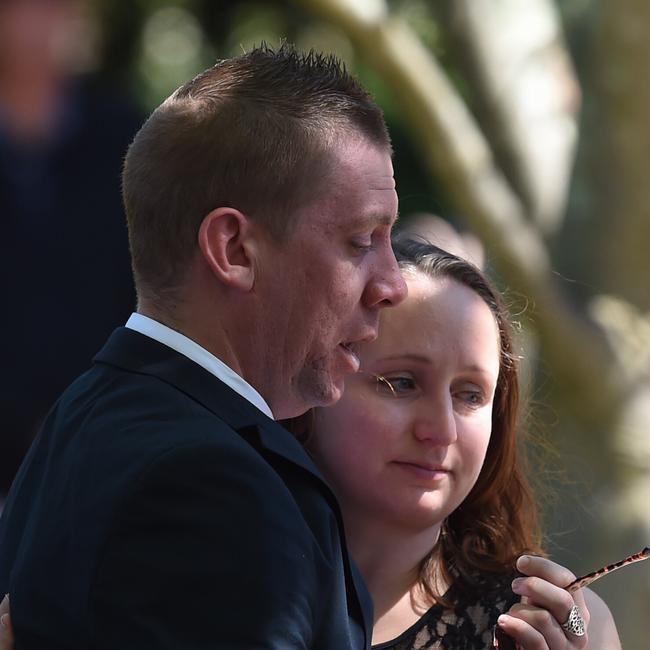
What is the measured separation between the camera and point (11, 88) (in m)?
3.45

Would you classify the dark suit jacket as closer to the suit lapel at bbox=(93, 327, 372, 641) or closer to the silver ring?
the suit lapel at bbox=(93, 327, 372, 641)

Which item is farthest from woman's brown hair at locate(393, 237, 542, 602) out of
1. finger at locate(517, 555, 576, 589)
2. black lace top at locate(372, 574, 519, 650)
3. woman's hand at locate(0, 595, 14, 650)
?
woman's hand at locate(0, 595, 14, 650)

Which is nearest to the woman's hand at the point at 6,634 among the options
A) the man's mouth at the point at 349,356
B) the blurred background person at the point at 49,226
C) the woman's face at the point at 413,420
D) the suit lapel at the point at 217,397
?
the suit lapel at the point at 217,397

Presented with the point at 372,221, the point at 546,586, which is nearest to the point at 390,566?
the point at 546,586

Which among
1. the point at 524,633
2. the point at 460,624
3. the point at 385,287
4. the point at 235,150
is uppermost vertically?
the point at 235,150

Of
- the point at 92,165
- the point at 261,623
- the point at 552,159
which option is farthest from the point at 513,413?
the point at 552,159

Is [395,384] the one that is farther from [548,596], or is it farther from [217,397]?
[217,397]

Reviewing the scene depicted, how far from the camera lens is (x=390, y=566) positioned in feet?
8.24

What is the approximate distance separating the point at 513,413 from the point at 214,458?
1.05 metres

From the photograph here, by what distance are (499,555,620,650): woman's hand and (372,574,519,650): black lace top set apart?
29cm

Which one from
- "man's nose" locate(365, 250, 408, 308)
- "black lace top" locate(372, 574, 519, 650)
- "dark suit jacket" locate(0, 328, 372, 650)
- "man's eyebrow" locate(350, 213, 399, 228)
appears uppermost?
"man's eyebrow" locate(350, 213, 399, 228)

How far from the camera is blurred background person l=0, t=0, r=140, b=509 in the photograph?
3.45 m

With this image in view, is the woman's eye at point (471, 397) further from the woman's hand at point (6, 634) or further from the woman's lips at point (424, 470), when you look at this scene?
the woman's hand at point (6, 634)

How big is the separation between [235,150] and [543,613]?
2.87 ft
